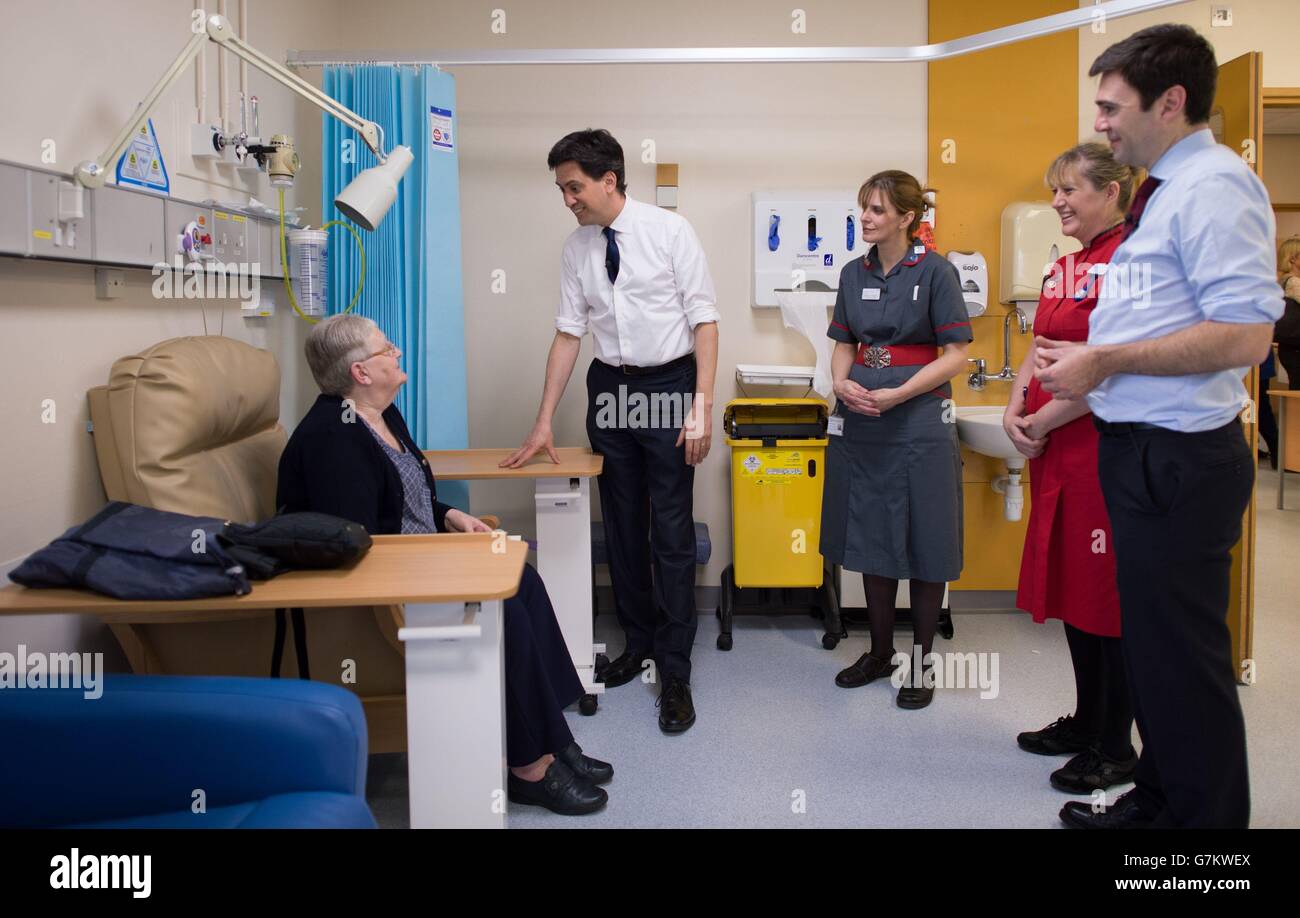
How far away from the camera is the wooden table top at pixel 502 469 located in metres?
2.74

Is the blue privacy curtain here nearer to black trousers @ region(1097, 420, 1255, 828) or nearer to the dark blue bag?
the dark blue bag

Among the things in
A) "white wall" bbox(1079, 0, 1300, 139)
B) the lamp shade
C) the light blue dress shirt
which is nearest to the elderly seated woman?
the lamp shade

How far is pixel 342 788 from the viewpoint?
1.37m

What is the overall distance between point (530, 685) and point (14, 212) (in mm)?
1403

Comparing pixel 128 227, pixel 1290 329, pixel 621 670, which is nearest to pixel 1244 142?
pixel 621 670

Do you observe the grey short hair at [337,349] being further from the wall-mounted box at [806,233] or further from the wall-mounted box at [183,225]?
the wall-mounted box at [806,233]

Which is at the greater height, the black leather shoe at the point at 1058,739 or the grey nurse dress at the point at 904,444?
the grey nurse dress at the point at 904,444

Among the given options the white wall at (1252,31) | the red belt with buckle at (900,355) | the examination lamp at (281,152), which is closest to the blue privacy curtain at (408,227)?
the examination lamp at (281,152)

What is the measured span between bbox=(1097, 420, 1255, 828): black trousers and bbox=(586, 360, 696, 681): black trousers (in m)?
1.37

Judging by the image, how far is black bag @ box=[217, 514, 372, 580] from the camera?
1.54 m

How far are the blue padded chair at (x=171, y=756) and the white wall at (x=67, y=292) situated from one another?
0.56 m

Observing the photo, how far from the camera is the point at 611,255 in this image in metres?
2.84

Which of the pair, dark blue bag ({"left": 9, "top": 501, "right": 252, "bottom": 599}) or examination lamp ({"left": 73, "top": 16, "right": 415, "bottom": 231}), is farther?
examination lamp ({"left": 73, "top": 16, "right": 415, "bottom": 231})
